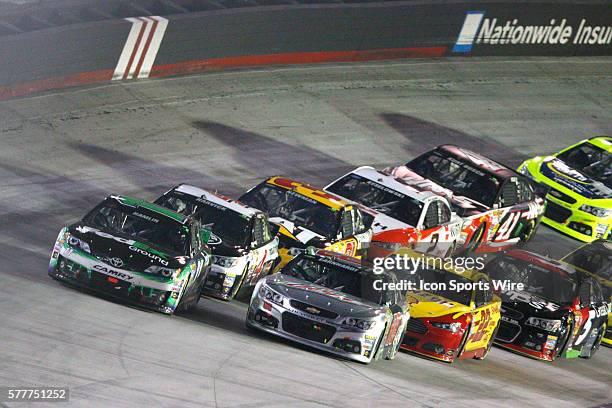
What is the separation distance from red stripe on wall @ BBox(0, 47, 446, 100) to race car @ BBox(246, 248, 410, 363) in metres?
10.4

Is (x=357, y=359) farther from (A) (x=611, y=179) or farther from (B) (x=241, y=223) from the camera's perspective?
(A) (x=611, y=179)

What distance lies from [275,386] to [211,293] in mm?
4477

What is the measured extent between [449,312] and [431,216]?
4923 millimetres

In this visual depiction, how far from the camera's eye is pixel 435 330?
1767 centimetres

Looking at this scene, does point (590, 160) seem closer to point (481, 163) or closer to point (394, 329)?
point (481, 163)

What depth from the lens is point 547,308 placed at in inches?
778

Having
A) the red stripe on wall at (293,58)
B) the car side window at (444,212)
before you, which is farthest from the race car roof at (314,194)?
the red stripe on wall at (293,58)

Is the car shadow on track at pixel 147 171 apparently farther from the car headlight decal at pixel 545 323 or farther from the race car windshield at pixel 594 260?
the car headlight decal at pixel 545 323

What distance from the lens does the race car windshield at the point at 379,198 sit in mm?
22312

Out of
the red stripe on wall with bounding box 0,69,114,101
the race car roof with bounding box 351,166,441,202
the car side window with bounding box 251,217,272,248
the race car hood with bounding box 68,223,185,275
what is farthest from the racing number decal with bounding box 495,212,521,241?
the race car hood with bounding box 68,223,185,275

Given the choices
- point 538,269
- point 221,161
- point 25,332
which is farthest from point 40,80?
point 25,332

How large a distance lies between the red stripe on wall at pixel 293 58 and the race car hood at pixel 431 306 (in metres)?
11.8

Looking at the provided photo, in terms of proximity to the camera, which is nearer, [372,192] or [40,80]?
[372,192]

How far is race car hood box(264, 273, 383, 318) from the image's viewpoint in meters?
16.1
